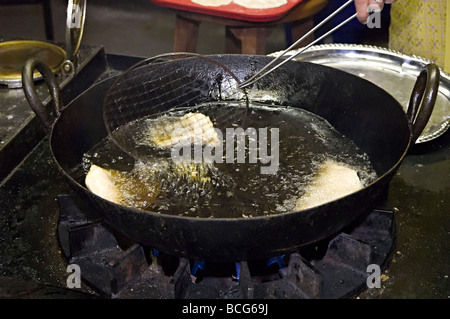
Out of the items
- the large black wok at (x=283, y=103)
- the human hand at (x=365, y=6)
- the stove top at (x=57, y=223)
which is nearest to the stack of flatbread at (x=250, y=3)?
the large black wok at (x=283, y=103)

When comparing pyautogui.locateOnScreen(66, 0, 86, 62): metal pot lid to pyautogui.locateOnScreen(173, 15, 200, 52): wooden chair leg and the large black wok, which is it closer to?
the large black wok

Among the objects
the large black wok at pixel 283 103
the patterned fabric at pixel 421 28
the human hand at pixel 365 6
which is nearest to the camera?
the large black wok at pixel 283 103

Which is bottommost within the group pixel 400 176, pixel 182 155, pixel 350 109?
pixel 400 176

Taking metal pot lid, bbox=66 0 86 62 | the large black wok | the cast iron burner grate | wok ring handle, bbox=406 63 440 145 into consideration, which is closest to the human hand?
the large black wok

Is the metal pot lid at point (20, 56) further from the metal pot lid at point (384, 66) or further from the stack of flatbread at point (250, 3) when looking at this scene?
the metal pot lid at point (384, 66)
